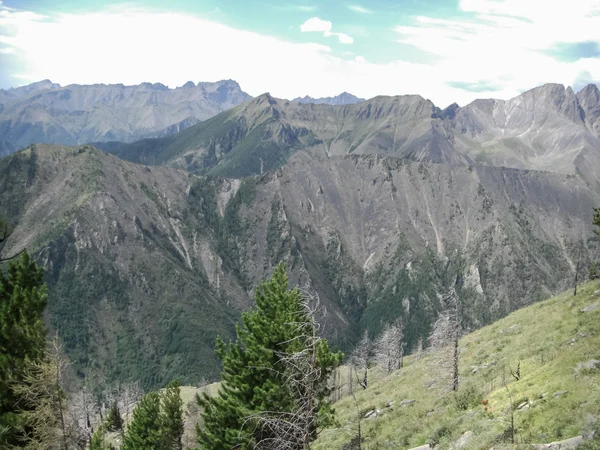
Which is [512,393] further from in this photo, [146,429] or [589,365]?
[146,429]

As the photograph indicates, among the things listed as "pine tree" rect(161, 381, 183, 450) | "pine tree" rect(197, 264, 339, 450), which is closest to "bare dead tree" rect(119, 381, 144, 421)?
"pine tree" rect(161, 381, 183, 450)

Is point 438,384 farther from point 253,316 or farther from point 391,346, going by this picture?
point 391,346

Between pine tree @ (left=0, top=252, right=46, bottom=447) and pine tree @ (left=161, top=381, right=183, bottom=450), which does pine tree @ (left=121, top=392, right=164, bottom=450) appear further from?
pine tree @ (left=0, top=252, right=46, bottom=447)

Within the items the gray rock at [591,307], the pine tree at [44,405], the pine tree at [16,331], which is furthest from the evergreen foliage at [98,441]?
the gray rock at [591,307]

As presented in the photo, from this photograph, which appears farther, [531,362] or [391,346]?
[391,346]

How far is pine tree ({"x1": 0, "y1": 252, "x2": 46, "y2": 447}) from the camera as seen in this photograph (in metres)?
27.1

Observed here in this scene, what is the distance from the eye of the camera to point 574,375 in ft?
84.3

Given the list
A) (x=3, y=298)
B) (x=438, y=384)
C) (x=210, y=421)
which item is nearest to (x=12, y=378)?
(x=3, y=298)

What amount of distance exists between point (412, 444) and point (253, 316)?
12.1m

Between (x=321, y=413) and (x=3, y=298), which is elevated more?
(x=3, y=298)

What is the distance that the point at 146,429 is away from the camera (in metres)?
56.4

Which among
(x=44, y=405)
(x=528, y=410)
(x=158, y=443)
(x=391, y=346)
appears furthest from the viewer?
(x=391, y=346)

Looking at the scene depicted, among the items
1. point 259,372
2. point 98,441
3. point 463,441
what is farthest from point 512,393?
point 98,441

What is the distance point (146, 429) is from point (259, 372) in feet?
113
